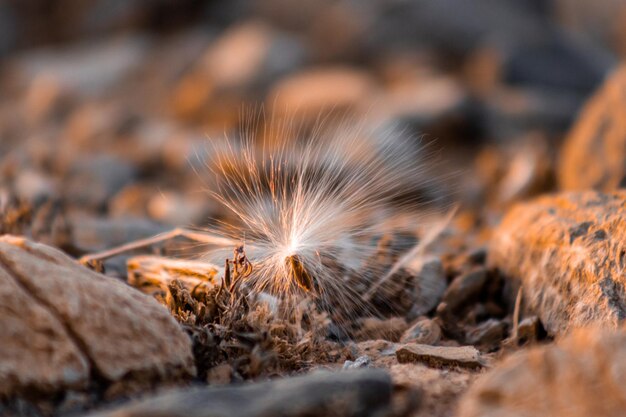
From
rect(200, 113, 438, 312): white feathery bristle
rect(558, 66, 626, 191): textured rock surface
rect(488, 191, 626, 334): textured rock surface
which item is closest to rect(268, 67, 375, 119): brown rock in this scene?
rect(558, 66, 626, 191): textured rock surface

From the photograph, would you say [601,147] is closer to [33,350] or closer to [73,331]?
[73,331]

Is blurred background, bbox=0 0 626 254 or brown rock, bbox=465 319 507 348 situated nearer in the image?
brown rock, bbox=465 319 507 348

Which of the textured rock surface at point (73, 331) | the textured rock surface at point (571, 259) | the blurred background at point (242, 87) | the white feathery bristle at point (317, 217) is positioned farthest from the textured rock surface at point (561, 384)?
the blurred background at point (242, 87)

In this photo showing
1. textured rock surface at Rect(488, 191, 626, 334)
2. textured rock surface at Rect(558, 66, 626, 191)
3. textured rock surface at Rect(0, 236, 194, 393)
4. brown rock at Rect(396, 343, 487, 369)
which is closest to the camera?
textured rock surface at Rect(0, 236, 194, 393)

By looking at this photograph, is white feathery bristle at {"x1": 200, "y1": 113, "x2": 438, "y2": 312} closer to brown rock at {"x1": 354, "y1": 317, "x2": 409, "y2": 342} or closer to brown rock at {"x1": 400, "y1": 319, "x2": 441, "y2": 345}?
brown rock at {"x1": 354, "y1": 317, "x2": 409, "y2": 342}

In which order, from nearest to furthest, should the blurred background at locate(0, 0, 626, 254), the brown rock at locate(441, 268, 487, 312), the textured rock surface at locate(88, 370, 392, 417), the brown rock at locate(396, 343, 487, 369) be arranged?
1. the textured rock surface at locate(88, 370, 392, 417)
2. the brown rock at locate(396, 343, 487, 369)
3. the brown rock at locate(441, 268, 487, 312)
4. the blurred background at locate(0, 0, 626, 254)

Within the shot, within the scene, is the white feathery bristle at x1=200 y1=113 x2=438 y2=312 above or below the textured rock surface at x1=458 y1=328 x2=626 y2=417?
above

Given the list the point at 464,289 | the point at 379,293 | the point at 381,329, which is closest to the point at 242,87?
the point at 464,289
